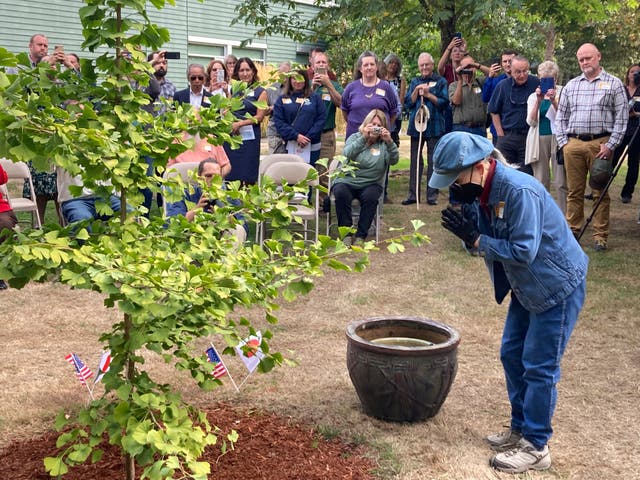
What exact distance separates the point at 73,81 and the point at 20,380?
2914 mm

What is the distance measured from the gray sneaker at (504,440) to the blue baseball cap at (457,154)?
1574mm

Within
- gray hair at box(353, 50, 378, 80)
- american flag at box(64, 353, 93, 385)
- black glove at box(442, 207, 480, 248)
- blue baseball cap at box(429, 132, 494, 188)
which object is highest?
gray hair at box(353, 50, 378, 80)

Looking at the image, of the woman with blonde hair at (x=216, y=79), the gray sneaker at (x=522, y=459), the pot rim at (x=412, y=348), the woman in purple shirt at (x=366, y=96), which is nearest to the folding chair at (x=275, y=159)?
the woman in purple shirt at (x=366, y=96)

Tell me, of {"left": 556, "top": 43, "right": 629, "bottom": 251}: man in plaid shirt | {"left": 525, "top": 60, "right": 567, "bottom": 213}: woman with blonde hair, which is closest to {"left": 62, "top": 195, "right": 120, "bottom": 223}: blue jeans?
{"left": 556, "top": 43, "right": 629, "bottom": 251}: man in plaid shirt

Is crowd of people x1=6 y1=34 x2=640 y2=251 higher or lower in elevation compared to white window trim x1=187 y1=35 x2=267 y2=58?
lower

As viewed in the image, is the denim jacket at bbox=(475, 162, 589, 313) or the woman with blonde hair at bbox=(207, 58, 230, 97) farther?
the woman with blonde hair at bbox=(207, 58, 230, 97)

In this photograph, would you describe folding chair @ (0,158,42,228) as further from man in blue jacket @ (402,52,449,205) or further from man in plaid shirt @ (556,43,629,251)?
man in plaid shirt @ (556,43,629,251)

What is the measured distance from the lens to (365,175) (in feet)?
28.5

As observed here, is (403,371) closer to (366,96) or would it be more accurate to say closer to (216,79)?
(366,96)

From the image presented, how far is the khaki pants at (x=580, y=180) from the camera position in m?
8.44

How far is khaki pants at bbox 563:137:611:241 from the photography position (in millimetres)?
8438

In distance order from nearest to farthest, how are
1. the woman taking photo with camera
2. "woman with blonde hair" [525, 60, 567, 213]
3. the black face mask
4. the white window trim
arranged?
1. the black face mask
2. the woman taking photo with camera
3. "woman with blonde hair" [525, 60, 567, 213]
4. the white window trim

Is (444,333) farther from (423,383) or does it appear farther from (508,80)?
(508,80)

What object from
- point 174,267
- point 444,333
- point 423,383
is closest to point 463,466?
point 423,383
